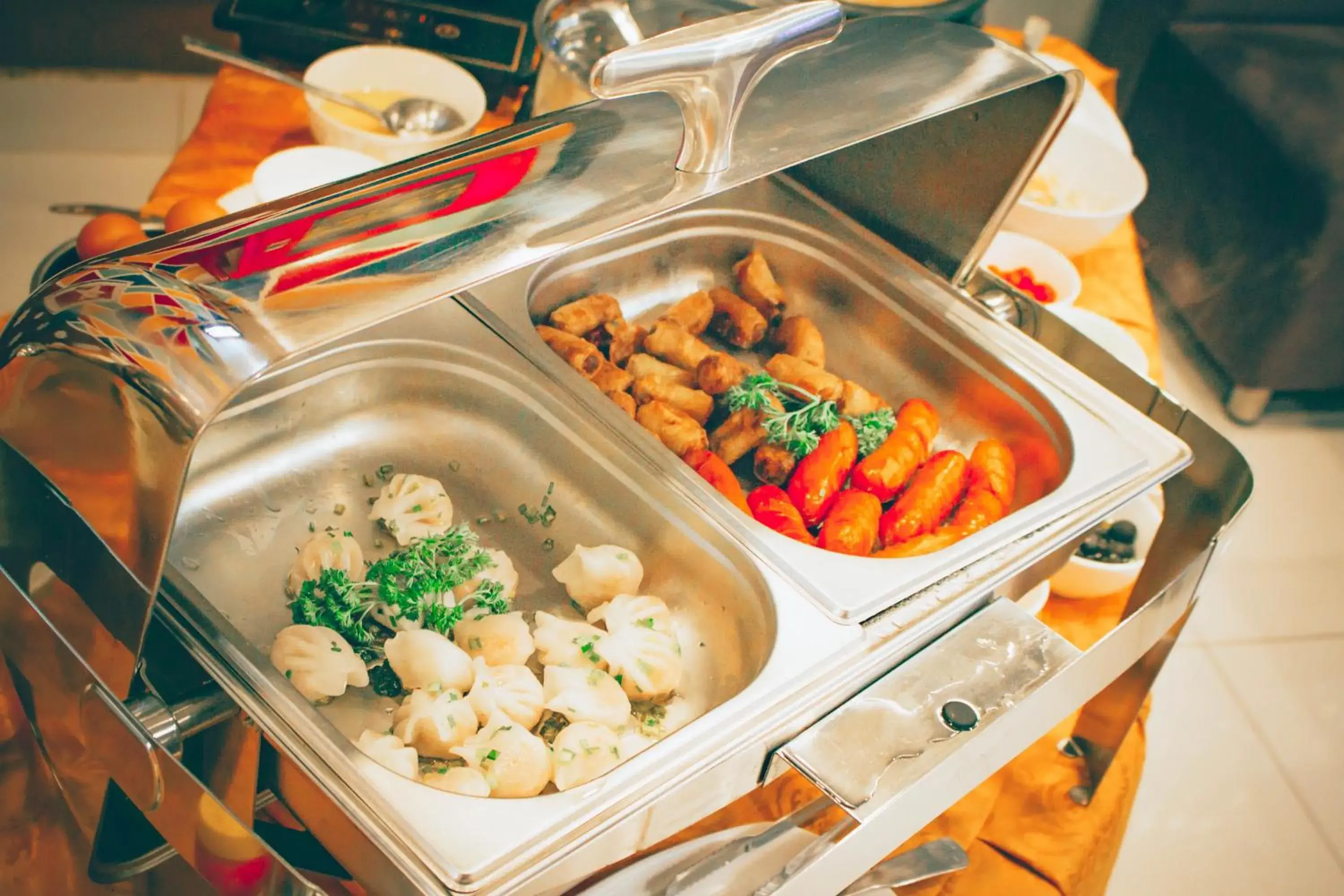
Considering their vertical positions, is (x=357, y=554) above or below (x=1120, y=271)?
below

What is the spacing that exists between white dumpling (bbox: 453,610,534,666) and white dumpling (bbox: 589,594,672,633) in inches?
3.1

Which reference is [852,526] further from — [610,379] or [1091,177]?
[1091,177]

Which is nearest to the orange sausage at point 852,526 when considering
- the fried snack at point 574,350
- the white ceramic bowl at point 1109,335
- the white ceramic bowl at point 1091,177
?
the fried snack at point 574,350

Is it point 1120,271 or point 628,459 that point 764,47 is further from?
point 1120,271

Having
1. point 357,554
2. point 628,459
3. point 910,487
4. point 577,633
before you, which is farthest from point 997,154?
point 357,554

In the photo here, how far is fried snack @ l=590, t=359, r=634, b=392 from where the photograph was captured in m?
1.29

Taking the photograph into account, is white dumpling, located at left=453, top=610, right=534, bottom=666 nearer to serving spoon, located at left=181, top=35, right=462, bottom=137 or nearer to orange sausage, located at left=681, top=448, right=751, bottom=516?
orange sausage, located at left=681, top=448, right=751, bottom=516

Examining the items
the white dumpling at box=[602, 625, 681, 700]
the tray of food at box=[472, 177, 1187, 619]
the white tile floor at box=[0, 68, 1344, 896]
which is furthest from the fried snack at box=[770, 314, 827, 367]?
the white tile floor at box=[0, 68, 1344, 896]

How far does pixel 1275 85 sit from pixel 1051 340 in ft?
7.37

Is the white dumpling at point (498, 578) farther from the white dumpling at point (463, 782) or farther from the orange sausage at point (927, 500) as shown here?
the orange sausage at point (927, 500)

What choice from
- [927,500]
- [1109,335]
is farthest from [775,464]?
[1109,335]

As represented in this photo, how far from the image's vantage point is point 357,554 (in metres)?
1.11

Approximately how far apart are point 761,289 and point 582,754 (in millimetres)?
751

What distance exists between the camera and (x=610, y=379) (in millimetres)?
1306
